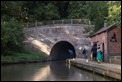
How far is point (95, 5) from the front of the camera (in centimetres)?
5281

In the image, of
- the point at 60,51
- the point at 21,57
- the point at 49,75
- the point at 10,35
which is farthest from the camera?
the point at 60,51

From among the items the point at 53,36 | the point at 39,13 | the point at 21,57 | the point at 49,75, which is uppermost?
the point at 39,13

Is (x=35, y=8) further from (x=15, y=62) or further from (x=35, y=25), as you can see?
(x=15, y=62)

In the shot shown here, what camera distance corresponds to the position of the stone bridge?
49.1 meters

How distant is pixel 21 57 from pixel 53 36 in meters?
9.33

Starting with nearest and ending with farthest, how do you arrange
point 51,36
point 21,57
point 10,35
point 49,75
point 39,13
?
point 49,75 < point 10,35 < point 21,57 < point 51,36 < point 39,13

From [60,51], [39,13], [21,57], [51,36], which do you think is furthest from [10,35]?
[60,51]

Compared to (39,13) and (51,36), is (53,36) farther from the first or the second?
(39,13)

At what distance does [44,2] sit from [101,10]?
1268cm

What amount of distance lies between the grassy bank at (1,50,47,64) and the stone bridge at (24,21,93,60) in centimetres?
213

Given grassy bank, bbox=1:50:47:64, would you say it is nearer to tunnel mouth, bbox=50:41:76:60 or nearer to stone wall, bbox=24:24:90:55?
stone wall, bbox=24:24:90:55

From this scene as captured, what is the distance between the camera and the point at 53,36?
162ft

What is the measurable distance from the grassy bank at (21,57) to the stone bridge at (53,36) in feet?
6.98

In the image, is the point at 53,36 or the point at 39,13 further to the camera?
the point at 39,13
